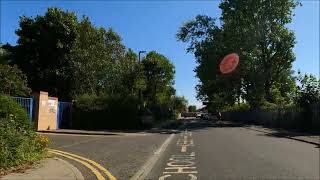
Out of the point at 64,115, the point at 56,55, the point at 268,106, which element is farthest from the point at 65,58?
the point at 268,106

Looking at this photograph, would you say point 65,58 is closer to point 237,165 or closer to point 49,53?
point 49,53

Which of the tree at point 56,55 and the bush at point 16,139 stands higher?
the tree at point 56,55

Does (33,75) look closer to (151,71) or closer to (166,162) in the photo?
(166,162)

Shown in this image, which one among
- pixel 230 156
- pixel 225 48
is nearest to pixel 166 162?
pixel 230 156

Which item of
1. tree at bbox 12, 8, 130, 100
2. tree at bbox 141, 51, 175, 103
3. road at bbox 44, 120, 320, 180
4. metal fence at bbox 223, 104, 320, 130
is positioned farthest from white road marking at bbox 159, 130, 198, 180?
tree at bbox 141, 51, 175, 103

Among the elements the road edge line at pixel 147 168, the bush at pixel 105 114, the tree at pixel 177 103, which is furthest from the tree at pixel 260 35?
the tree at pixel 177 103

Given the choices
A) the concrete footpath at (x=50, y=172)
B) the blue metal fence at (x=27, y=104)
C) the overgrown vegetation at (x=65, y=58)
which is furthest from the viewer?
the overgrown vegetation at (x=65, y=58)

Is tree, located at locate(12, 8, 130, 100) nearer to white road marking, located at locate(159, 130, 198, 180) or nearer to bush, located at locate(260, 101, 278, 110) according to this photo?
bush, located at locate(260, 101, 278, 110)

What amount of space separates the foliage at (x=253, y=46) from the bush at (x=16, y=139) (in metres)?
44.0

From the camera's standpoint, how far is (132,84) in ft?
182

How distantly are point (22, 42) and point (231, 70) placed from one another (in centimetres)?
2430

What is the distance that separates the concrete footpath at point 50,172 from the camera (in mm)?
11250

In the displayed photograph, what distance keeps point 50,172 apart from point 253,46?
47167mm

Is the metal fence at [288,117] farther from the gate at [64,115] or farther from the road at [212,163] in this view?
the road at [212,163]
